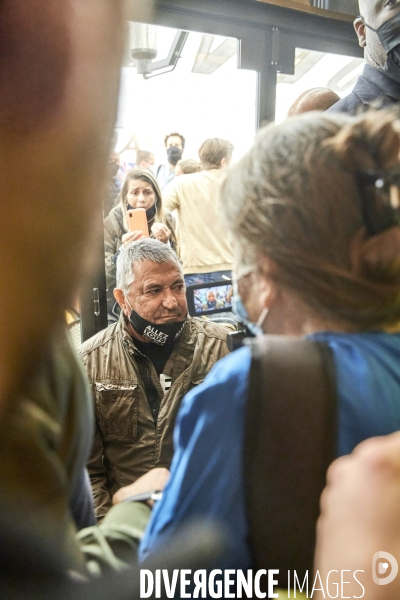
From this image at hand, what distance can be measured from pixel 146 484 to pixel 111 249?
1.06ft

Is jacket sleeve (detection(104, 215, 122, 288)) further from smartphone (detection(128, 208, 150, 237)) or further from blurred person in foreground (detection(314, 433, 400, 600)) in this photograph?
blurred person in foreground (detection(314, 433, 400, 600))

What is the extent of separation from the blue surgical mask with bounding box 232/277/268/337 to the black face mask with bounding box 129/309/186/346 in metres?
0.14

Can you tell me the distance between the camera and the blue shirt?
1.94 ft

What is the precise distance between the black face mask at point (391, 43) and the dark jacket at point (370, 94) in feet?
0.04

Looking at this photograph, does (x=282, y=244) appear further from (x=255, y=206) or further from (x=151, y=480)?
(x=151, y=480)

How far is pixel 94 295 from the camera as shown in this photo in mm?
644

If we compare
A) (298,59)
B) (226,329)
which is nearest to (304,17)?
(298,59)

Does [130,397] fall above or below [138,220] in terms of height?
below

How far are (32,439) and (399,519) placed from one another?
0.47 meters

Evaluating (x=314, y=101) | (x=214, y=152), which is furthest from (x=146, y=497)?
(x=314, y=101)

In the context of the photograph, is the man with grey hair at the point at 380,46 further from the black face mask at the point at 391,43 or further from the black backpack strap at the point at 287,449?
the black backpack strap at the point at 287,449

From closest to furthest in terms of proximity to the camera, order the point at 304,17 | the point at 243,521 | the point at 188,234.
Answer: the point at 243,521, the point at 188,234, the point at 304,17

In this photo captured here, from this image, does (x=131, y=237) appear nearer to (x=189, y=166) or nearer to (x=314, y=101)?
(x=189, y=166)

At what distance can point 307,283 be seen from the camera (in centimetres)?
63
